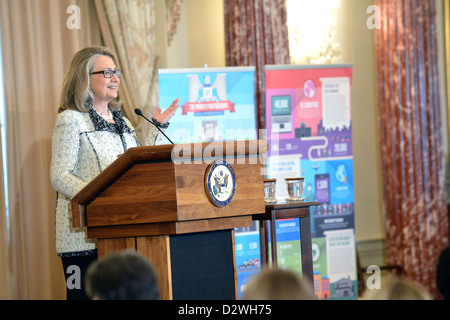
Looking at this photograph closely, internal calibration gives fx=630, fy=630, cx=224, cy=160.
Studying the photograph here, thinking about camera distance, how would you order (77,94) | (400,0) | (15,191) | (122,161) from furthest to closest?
(400,0) → (15,191) → (77,94) → (122,161)

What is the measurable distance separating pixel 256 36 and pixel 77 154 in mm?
3152

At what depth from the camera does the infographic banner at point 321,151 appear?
203 inches

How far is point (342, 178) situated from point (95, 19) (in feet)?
7.92

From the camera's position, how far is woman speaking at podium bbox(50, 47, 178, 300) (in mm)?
2738

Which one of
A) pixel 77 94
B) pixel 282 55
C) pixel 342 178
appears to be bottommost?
pixel 342 178

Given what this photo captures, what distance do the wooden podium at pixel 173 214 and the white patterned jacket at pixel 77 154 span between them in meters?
0.38

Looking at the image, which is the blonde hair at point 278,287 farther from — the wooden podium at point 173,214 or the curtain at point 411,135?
the curtain at point 411,135

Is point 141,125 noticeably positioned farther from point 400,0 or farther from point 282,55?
point 400,0

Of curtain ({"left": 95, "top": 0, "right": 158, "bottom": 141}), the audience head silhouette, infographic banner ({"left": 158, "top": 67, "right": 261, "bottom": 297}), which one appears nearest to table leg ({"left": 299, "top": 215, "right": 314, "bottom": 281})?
the audience head silhouette

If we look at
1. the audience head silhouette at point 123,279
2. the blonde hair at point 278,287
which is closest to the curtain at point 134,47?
the audience head silhouette at point 123,279

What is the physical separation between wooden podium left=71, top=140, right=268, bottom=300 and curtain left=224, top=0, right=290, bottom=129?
318 centimetres

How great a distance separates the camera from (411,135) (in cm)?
623

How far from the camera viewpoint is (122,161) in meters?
2.32
